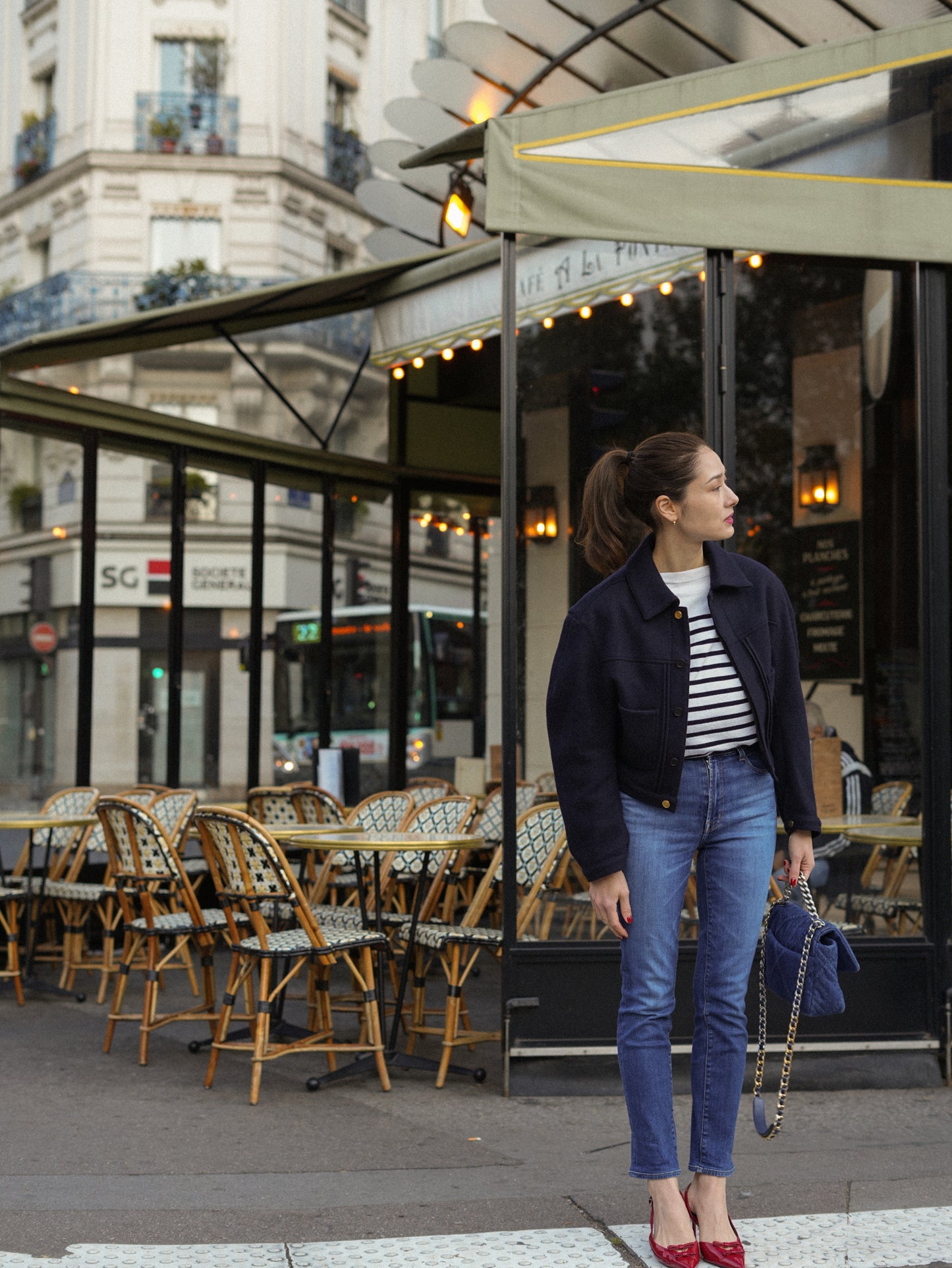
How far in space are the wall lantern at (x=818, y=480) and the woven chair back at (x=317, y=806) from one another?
187 inches

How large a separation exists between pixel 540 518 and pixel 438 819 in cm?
159

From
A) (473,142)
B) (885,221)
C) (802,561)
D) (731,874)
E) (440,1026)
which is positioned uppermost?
(473,142)

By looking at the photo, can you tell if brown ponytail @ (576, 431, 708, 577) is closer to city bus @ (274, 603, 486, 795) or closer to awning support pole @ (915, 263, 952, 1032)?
awning support pole @ (915, 263, 952, 1032)

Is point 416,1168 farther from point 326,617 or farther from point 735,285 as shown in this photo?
point 326,617

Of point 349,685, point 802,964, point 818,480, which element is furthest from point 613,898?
point 349,685

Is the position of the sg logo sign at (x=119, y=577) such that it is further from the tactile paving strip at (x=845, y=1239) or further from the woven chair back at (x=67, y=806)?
the tactile paving strip at (x=845, y=1239)

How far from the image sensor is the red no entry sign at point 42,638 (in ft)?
36.3

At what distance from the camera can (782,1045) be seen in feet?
16.6

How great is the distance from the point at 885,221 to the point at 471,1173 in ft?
12.3

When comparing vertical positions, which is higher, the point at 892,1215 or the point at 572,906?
the point at 572,906

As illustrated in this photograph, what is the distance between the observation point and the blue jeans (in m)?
3.06

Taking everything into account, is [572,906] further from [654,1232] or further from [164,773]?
[164,773]

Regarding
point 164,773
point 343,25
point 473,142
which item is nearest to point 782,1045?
point 473,142

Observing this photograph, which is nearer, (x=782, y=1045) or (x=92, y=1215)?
(x=92, y=1215)
